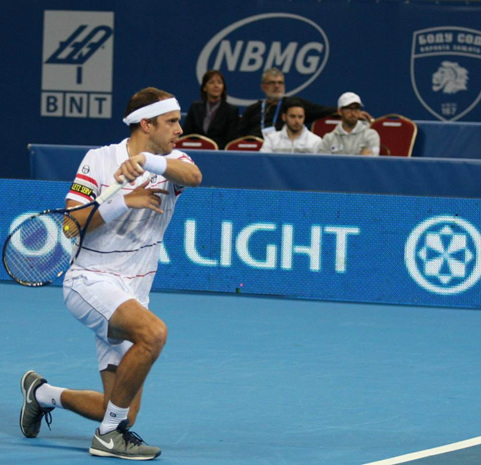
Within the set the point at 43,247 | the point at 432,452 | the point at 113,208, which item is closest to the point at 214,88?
the point at 43,247

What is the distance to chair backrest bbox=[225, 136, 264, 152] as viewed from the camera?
37.3 ft

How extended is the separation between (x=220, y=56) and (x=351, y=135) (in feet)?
15.9

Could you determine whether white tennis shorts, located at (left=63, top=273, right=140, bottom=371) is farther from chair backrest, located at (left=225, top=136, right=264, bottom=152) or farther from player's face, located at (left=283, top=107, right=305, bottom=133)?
chair backrest, located at (left=225, top=136, right=264, bottom=152)

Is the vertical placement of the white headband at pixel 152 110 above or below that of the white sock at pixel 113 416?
above

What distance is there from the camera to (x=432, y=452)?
17.2ft

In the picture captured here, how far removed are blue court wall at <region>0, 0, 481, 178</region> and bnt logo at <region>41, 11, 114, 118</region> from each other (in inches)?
0.5

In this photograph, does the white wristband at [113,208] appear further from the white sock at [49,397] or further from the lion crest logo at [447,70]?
the lion crest logo at [447,70]

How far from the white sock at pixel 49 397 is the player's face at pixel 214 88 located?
6.94 metres

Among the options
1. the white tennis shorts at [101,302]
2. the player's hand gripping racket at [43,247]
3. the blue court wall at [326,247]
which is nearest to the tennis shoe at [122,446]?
the white tennis shorts at [101,302]

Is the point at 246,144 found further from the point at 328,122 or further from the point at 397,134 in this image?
the point at 397,134

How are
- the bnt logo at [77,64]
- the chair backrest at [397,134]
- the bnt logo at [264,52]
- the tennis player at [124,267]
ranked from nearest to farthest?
the tennis player at [124,267] < the chair backrest at [397,134] < the bnt logo at [264,52] < the bnt logo at [77,64]

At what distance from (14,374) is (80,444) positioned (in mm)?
1526

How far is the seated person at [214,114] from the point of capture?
11969mm

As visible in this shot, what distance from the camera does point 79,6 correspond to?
52.2 ft
